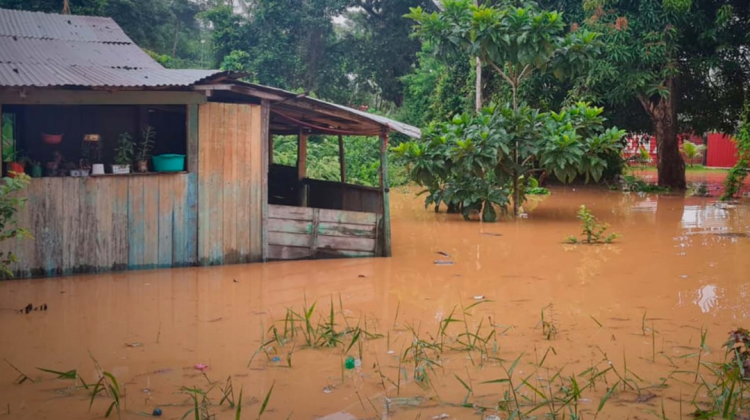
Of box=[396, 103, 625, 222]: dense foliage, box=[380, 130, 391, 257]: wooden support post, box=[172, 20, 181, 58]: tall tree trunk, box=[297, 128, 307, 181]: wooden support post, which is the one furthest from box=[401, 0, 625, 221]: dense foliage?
box=[172, 20, 181, 58]: tall tree trunk

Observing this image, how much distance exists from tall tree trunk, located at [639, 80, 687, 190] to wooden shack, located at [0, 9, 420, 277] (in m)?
11.7

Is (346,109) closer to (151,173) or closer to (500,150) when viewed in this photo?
(151,173)

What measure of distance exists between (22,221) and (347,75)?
2476 centimetres

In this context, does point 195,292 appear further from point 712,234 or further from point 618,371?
point 712,234

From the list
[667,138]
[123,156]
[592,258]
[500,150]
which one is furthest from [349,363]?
[667,138]

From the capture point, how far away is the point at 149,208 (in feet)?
30.6

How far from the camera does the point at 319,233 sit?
34.0ft

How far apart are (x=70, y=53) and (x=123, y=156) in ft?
7.53

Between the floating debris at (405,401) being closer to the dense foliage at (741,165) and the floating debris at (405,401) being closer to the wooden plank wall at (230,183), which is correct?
the wooden plank wall at (230,183)

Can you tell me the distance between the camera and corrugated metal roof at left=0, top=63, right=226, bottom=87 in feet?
26.6

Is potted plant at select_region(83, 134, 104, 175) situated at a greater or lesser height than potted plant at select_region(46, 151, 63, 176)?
greater

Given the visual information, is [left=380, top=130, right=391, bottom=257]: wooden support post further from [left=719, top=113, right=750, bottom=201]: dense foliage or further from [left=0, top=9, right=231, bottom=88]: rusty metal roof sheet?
[left=719, top=113, right=750, bottom=201]: dense foliage

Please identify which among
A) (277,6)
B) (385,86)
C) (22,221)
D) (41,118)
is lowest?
(22,221)

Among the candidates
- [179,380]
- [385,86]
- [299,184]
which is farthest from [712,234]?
[385,86]
